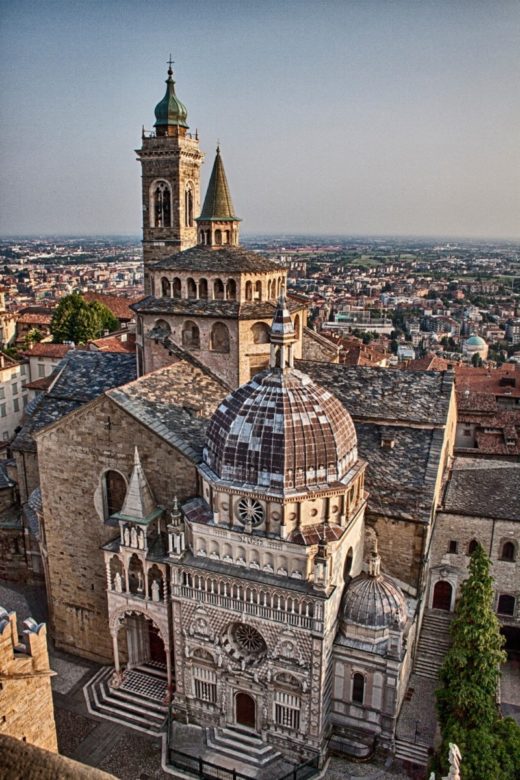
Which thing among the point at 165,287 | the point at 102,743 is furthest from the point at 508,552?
the point at 165,287

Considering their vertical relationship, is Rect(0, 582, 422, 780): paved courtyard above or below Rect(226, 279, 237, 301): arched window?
below

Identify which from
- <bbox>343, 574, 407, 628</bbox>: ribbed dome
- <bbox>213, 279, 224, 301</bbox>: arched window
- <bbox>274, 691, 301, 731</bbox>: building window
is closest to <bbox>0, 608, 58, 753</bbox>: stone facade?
<bbox>274, 691, 301, 731</bbox>: building window

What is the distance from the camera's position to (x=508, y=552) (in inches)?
1239

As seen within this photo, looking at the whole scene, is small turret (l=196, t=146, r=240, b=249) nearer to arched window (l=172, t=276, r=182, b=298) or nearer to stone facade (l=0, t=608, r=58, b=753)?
arched window (l=172, t=276, r=182, b=298)

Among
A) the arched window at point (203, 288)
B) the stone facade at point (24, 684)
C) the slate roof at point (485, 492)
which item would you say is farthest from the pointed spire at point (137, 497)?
the slate roof at point (485, 492)

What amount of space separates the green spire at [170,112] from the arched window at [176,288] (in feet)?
90.3

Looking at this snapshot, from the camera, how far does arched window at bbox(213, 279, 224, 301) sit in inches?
1284

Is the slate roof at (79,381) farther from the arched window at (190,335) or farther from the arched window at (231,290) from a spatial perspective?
the arched window at (231,290)

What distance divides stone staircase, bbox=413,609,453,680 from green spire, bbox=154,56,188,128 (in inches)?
1760

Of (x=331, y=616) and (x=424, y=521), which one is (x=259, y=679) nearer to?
(x=331, y=616)

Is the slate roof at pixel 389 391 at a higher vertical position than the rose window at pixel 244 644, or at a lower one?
higher

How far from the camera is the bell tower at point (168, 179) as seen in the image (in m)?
54.2

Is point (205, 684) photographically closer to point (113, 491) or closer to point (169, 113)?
point (113, 491)

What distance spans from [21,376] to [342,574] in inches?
1979
